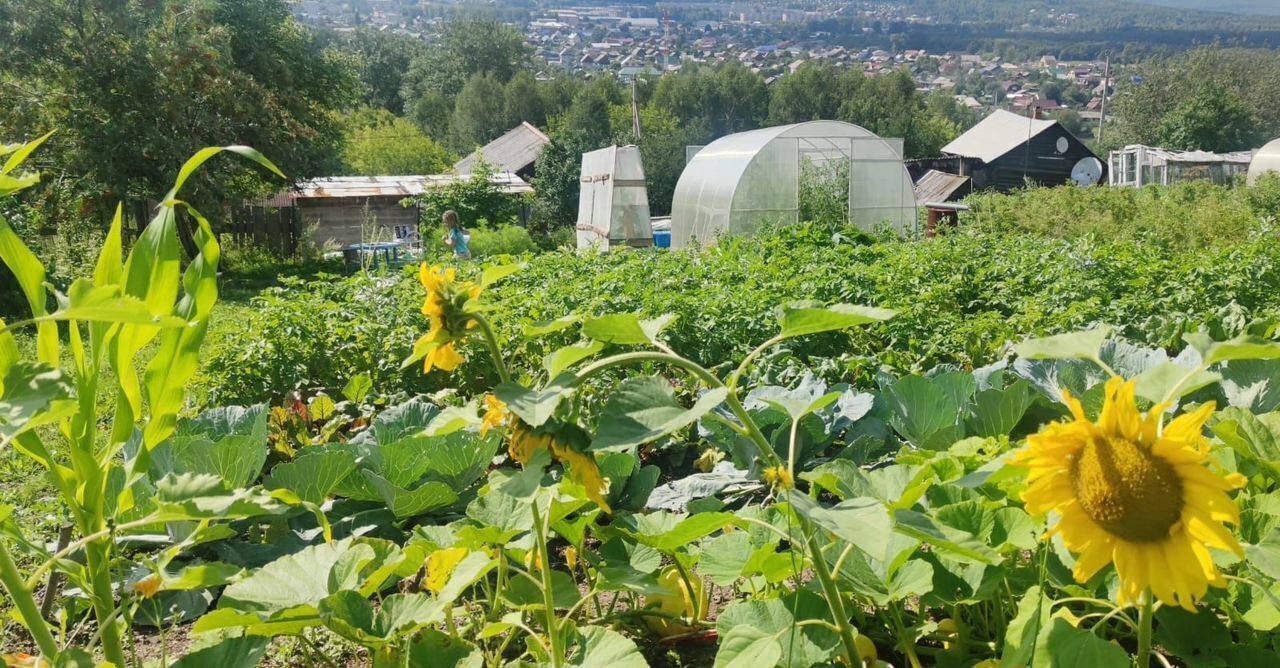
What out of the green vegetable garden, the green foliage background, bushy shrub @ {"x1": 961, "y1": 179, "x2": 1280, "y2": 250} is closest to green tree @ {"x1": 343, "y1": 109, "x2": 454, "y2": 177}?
bushy shrub @ {"x1": 961, "y1": 179, "x2": 1280, "y2": 250}

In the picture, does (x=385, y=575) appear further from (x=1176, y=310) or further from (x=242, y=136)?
(x=242, y=136)

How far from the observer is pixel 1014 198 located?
13.2 metres

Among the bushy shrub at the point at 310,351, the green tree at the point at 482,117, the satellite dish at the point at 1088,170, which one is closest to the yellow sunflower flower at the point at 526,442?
the bushy shrub at the point at 310,351

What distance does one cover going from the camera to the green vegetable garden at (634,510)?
0.76 metres

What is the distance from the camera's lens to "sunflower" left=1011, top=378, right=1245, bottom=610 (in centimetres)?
69

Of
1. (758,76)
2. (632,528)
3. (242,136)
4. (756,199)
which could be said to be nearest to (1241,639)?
(632,528)

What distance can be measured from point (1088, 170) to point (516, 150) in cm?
2298

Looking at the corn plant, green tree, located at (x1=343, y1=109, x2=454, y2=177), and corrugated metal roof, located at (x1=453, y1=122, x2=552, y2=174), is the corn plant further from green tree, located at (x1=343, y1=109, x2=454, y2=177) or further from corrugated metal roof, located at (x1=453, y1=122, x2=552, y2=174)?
corrugated metal roof, located at (x1=453, y1=122, x2=552, y2=174)

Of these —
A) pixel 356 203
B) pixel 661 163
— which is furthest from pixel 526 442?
pixel 661 163

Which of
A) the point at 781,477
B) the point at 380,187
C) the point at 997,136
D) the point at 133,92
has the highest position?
the point at 133,92

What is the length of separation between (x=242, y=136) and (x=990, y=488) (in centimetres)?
1247

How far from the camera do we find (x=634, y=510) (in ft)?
6.11

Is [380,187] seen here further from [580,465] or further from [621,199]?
[580,465]

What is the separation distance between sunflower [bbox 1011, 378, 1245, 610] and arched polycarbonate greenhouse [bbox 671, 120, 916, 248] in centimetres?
1079
